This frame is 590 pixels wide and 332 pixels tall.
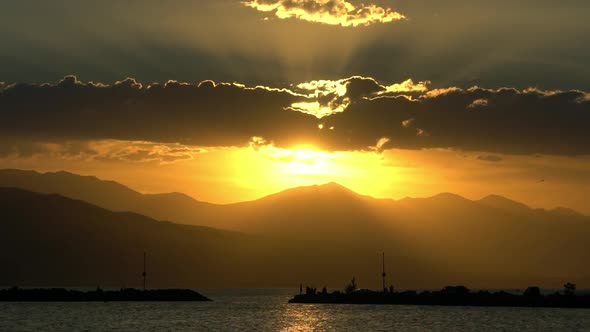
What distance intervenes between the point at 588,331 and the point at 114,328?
7978 centimetres

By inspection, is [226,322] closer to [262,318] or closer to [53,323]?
[262,318]

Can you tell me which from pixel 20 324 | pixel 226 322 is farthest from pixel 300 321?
pixel 20 324

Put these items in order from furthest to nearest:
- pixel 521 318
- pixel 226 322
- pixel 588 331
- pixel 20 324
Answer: pixel 521 318, pixel 226 322, pixel 20 324, pixel 588 331

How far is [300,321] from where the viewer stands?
607ft

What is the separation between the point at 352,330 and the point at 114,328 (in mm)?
40432

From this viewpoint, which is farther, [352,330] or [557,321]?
[557,321]

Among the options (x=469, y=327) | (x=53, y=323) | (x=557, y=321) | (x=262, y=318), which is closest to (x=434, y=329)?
(x=469, y=327)

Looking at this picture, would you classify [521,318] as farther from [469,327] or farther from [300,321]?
[300,321]

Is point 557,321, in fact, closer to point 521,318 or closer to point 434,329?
point 521,318

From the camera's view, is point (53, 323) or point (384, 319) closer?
point (53, 323)

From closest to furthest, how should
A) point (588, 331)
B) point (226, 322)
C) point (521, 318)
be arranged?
1. point (588, 331)
2. point (226, 322)
3. point (521, 318)

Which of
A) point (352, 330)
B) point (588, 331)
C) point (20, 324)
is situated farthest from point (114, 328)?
point (588, 331)

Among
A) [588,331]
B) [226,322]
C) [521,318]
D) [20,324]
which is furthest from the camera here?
[521,318]

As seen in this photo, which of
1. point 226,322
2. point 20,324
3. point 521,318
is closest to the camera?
point 20,324
